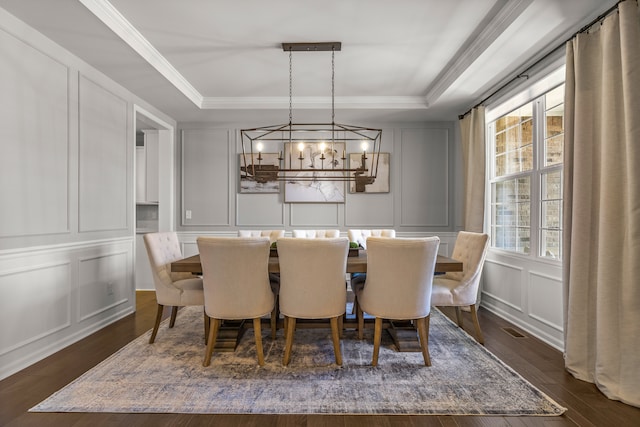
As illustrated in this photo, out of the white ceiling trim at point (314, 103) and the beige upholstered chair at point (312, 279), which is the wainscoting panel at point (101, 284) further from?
the white ceiling trim at point (314, 103)

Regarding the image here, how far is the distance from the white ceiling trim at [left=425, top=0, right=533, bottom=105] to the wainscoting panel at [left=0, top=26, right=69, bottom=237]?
3368mm

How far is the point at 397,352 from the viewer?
8.57ft

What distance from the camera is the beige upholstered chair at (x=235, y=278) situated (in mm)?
2273

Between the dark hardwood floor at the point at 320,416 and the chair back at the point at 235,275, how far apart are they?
703 millimetres

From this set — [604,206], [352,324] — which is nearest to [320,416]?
→ [352,324]

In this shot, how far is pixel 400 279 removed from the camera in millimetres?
2318

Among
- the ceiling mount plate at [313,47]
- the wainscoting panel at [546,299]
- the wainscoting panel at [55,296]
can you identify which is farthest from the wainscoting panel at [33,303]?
the wainscoting panel at [546,299]

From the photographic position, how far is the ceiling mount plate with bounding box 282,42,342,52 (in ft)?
9.70

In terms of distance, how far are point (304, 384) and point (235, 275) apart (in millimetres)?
823

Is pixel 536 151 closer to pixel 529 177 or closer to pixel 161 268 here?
pixel 529 177

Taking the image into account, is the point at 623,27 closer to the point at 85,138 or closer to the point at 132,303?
the point at 85,138

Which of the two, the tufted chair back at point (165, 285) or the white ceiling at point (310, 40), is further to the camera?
the tufted chair back at point (165, 285)

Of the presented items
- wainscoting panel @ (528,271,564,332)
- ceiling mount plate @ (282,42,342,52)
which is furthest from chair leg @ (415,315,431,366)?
ceiling mount plate @ (282,42,342,52)

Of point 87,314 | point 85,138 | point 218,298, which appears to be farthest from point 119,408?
point 85,138
